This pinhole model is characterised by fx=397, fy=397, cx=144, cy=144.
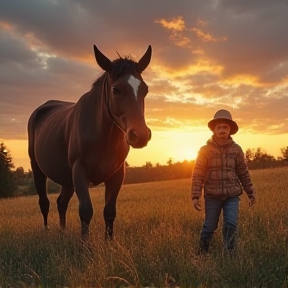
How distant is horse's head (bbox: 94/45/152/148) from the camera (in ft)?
15.8

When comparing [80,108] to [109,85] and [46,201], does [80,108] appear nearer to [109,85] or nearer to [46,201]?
[109,85]

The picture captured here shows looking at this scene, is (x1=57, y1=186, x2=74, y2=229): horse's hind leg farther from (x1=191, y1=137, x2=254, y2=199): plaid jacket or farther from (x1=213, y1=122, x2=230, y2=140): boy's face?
(x1=213, y1=122, x2=230, y2=140): boy's face

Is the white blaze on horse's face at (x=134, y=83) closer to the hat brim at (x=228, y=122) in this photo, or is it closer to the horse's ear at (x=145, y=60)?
the horse's ear at (x=145, y=60)

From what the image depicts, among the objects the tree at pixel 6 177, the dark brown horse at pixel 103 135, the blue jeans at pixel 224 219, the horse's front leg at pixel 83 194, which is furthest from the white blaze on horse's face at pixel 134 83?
the tree at pixel 6 177

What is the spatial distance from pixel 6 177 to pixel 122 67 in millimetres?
45789

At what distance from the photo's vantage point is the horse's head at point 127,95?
481 cm

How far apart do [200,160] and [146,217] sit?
385cm

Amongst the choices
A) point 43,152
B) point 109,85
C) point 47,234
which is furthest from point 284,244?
point 43,152

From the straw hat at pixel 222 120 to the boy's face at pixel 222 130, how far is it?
5 centimetres

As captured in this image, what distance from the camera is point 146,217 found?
346 inches

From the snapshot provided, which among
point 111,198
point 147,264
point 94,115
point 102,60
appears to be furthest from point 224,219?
point 102,60

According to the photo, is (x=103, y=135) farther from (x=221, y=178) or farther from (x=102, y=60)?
(x=221, y=178)

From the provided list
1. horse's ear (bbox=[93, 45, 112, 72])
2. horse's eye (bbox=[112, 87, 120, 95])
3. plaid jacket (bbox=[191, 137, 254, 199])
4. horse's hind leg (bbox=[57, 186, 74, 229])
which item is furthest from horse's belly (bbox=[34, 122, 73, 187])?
plaid jacket (bbox=[191, 137, 254, 199])

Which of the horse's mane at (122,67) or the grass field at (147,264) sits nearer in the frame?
the grass field at (147,264)
